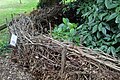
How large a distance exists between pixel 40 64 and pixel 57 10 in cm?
172

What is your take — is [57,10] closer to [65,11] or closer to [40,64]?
[65,11]

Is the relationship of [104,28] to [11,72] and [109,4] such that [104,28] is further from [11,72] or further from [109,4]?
[11,72]

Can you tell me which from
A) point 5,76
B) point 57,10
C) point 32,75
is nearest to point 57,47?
point 32,75

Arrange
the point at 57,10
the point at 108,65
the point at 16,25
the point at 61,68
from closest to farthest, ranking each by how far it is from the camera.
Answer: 1. the point at 108,65
2. the point at 61,68
3. the point at 16,25
4. the point at 57,10

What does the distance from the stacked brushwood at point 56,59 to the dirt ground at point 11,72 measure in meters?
0.07

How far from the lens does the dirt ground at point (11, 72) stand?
376 centimetres

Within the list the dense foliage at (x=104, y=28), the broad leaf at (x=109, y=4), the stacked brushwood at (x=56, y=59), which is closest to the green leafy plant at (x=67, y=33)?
the dense foliage at (x=104, y=28)

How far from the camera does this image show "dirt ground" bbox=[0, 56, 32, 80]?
3764mm

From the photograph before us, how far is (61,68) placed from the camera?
3.27m

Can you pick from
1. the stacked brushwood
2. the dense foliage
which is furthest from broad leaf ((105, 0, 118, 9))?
the stacked brushwood

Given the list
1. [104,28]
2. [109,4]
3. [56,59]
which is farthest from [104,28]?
[56,59]

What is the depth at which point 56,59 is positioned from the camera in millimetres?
3367

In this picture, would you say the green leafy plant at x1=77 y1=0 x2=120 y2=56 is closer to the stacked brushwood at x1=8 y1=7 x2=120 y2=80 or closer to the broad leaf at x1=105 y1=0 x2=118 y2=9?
the broad leaf at x1=105 y1=0 x2=118 y2=9

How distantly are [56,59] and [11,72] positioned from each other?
830mm
